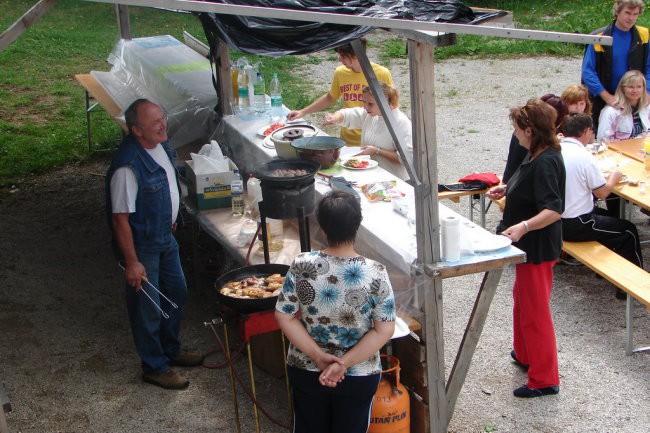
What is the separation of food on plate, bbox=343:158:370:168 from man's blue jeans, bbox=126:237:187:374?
1519mm

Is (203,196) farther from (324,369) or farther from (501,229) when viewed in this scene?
(324,369)

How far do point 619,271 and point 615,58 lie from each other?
3146 mm

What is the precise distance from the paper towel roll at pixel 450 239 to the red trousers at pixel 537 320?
2.26 ft

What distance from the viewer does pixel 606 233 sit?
230 inches

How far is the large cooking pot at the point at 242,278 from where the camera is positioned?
13.5 feet

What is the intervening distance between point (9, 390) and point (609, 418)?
3.64 meters

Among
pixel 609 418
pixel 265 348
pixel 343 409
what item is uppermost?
pixel 343 409

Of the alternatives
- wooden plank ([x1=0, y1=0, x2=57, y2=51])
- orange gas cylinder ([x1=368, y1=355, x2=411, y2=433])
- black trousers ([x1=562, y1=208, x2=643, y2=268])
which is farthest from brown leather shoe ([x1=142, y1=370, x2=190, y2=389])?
black trousers ([x1=562, y1=208, x2=643, y2=268])

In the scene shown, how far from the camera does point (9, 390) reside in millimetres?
4988

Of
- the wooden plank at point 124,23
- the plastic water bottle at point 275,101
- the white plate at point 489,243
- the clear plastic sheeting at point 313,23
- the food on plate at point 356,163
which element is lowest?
the white plate at point 489,243

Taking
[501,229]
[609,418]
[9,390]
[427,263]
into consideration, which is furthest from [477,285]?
[9,390]

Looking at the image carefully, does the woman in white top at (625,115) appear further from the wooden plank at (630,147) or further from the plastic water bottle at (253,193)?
the plastic water bottle at (253,193)

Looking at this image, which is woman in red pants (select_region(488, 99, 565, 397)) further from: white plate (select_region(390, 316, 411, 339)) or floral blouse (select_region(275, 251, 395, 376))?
floral blouse (select_region(275, 251, 395, 376))

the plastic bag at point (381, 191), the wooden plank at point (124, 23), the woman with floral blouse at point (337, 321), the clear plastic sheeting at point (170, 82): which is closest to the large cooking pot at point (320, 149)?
the plastic bag at point (381, 191)
